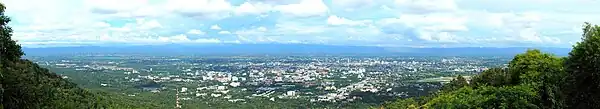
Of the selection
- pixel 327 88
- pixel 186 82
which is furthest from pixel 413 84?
pixel 186 82

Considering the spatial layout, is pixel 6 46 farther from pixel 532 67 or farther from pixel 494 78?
pixel 494 78

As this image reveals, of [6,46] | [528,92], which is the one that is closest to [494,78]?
[528,92]

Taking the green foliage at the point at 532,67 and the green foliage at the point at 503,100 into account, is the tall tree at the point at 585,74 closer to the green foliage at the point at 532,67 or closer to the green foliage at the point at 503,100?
the green foliage at the point at 503,100

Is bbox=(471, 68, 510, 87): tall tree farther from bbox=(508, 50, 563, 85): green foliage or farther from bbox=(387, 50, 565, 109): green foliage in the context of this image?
bbox=(387, 50, 565, 109): green foliage

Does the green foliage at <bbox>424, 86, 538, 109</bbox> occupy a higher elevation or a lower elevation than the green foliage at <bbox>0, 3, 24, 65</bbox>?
lower

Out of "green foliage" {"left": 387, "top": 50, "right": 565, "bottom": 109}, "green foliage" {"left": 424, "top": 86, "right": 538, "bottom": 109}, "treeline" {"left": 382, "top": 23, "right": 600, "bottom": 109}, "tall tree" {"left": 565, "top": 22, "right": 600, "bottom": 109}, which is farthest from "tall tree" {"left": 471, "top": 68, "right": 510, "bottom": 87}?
"tall tree" {"left": 565, "top": 22, "right": 600, "bottom": 109}

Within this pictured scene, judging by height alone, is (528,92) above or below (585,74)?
below

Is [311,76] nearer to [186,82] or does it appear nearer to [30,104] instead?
[186,82]
